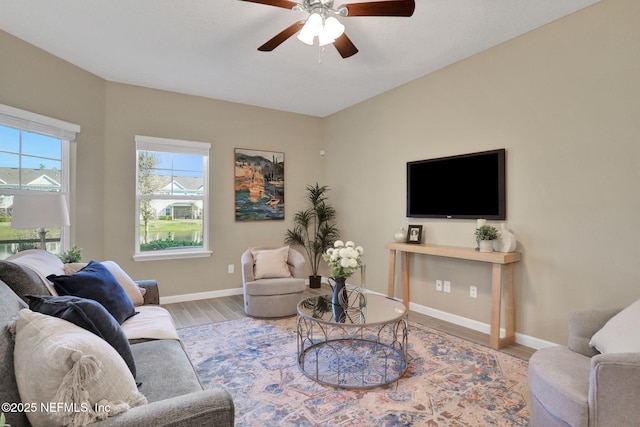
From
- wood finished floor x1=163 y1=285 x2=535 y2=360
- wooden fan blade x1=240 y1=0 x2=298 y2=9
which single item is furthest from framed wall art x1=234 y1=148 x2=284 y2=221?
wooden fan blade x1=240 y1=0 x2=298 y2=9

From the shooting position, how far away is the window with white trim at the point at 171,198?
4.38 meters

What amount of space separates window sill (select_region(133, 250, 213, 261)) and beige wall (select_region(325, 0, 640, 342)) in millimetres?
2920

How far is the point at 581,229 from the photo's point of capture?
2709mm

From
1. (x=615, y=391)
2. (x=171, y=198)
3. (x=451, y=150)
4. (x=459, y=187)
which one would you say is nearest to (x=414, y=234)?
(x=459, y=187)

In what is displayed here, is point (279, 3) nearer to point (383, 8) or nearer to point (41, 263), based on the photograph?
point (383, 8)

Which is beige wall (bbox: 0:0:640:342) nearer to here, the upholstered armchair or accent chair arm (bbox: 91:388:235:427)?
the upholstered armchair

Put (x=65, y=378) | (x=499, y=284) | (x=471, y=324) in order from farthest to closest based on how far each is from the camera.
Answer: (x=471, y=324)
(x=499, y=284)
(x=65, y=378)

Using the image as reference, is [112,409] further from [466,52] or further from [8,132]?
[466,52]

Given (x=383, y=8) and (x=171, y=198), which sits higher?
(x=383, y=8)

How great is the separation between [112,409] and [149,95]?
167 inches

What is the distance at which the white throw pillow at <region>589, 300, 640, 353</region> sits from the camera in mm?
1615

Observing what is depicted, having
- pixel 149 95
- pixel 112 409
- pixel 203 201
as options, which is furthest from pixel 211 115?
pixel 112 409

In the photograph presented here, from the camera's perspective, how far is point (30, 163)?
3.27 metres

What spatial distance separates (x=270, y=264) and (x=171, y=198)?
1.75 meters
